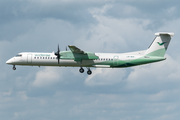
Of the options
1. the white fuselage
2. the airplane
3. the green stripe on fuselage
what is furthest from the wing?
the white fuselage

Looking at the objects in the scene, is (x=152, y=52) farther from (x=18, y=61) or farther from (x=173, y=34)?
(x=18, y=61)

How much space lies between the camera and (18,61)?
46.0 m

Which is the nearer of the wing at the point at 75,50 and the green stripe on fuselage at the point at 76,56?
the wing at the point at 75,50

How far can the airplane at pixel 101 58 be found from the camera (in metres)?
45.0

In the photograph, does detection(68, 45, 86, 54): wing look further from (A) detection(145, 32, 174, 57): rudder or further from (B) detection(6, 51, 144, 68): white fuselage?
(A) detection(145, 32, 174, 57): rudder

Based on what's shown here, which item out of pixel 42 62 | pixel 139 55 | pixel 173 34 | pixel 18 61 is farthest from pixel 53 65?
pixel 173 34

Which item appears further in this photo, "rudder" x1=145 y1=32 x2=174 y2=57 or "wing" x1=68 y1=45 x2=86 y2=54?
"rudder" x1=145 y1=32 x2=174 y2=57

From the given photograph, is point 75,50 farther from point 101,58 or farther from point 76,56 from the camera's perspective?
point 101,58

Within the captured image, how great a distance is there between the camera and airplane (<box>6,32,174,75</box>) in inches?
1770

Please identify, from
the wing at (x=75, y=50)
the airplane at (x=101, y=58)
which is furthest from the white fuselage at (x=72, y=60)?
the wing at (x=75, y=50)

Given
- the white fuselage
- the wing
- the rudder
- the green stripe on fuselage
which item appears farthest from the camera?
the rudder

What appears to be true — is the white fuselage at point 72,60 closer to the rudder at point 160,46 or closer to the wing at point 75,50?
the wing at point 75,50

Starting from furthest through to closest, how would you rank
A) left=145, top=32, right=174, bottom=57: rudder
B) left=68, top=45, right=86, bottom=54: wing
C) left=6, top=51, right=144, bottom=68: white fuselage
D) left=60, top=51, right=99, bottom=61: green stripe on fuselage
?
left=145, top=32, right=174, bottom=57: rudder, left=6, top=51, right=144, bottom=68: white fuselage, left=60, top=51, right=99, bottom=61: green stripe on fuselage, left=68, top=45, right=86, bottom=54: wing

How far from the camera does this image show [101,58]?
45.2 meters
